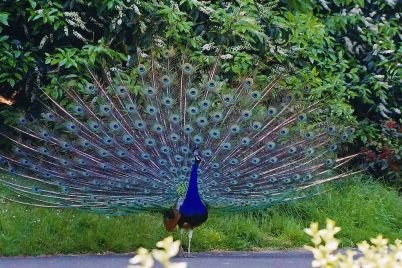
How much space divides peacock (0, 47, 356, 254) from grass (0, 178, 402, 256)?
0.85ft

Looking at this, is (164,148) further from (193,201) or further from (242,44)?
(242,44)

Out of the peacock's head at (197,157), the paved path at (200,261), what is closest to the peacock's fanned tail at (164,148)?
the peacock's head at (197,157)

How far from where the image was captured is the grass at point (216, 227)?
314 inches

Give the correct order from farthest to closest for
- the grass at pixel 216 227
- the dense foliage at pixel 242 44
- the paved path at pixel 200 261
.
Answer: the dense foliage at pixel 242 44
the grass at pixel 216 227
the paved path at pixel 200 261

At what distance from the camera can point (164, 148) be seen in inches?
323

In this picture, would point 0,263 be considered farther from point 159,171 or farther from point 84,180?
point 159,171

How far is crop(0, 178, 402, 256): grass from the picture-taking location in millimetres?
7980

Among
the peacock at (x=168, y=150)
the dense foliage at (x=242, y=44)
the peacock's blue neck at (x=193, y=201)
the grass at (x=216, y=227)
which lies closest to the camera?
the peacock's blue neck at (x=193, y=201)

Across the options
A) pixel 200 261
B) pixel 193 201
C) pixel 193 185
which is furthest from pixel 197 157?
pixel 200 261

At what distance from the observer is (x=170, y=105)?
8.27 metres

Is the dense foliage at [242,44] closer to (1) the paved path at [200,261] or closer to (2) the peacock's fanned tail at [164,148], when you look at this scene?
(2) the peacock's fanned tail at [164,148]

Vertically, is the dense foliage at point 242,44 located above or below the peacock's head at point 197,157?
above

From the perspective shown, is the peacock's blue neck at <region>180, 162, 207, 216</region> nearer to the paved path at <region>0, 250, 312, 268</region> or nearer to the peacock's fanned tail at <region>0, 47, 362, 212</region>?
the peacock's fanned tail at <region>0, 47, 362, 212</region>

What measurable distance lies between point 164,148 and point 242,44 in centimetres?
201
